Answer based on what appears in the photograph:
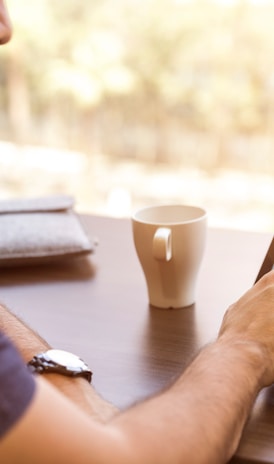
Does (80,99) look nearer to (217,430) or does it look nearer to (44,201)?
(44,201)

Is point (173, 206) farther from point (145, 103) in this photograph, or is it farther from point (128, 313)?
point (145, 103)

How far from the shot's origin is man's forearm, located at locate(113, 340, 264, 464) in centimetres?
67

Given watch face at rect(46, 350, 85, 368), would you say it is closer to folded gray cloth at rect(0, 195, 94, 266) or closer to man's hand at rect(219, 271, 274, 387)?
man's hand at rect(219, 271, 274, 387)

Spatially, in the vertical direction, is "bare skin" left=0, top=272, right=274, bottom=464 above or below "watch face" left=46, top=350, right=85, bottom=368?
above

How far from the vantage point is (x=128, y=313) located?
110 cm

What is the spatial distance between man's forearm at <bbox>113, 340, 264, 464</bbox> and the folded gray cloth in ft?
1.63

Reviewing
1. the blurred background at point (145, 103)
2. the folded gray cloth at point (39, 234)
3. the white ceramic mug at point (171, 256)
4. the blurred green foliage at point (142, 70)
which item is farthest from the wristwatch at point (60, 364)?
the blurred green foliage at point (142, 70)

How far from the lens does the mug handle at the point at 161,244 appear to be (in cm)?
104

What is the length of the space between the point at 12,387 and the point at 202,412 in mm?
201

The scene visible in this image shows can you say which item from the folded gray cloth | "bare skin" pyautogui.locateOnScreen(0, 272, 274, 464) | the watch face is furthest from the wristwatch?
the folded gray cloth


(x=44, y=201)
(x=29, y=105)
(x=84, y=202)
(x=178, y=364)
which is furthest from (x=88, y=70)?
(x=178, y=364)

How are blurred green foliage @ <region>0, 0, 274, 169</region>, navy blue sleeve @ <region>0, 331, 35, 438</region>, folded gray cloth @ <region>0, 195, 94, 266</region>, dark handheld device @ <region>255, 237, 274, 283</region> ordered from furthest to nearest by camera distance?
blurred green foliage @ <region>0, 0, 274, 169</region> → folded gray cloth @ <region>0, 195, 94, 266</region> → dark handheld device @ <region>255, 237, 274, 283</region> → navy blue sleeve @ <region>0, 331, 35, 438</region>

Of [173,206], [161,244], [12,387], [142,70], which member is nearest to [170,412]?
[12,387]

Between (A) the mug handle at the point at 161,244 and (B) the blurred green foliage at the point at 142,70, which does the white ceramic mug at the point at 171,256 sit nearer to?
(A) the mug handle at the point at 161,244
